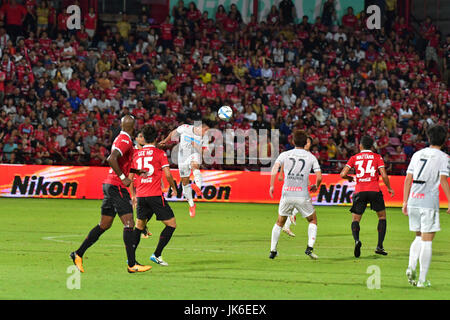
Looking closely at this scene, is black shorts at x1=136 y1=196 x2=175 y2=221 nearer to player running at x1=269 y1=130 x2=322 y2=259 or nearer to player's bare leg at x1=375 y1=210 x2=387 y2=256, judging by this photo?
player running at x1=269 y1=130 x2=322 y2=259

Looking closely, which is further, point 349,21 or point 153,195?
point 349,21

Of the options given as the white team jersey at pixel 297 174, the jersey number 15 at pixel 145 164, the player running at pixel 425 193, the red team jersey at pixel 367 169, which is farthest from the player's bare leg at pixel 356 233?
the jersey number 15 at pixel 145 164

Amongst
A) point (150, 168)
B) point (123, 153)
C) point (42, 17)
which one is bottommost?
point (150, 168)

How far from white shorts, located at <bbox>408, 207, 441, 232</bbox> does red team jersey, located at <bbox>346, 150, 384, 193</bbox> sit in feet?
14.2

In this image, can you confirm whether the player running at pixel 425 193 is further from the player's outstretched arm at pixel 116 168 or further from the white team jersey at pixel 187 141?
the white team jersey at pixel 187 141

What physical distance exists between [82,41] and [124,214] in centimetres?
2241

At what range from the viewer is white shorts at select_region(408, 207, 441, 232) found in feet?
34.2

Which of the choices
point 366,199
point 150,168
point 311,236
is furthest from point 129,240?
point 366,199

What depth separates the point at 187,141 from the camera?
20.2 meters

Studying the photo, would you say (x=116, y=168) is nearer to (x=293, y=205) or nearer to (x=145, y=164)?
(x=145, y=164)

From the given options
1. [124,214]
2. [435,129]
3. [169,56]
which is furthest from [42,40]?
[435,129]

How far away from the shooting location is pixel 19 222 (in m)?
19.6

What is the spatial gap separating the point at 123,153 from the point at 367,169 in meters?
5.37

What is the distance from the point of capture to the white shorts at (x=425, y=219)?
1044 cm
